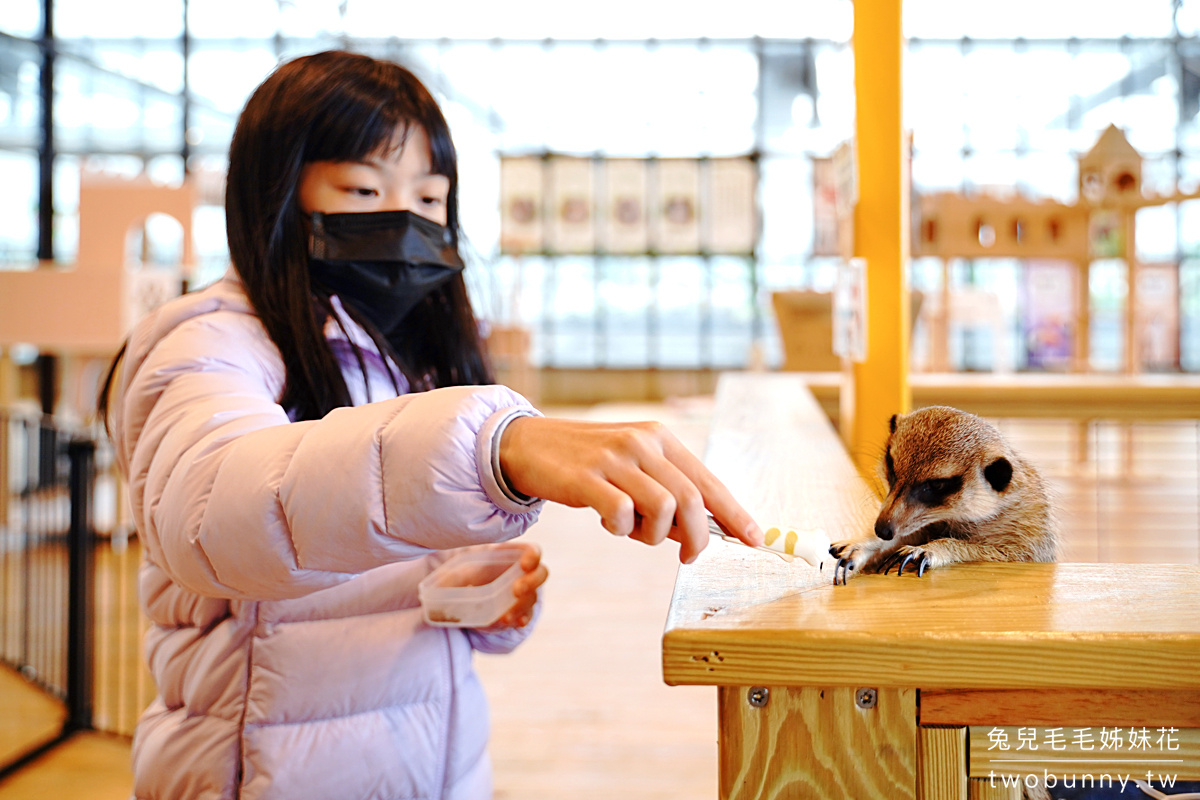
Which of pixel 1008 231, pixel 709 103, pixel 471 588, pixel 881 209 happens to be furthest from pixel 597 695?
pixel 709 103

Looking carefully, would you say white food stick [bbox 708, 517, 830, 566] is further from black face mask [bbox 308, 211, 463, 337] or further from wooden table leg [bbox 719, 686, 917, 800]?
black face mask [bbox 308, 211, 463, 337]

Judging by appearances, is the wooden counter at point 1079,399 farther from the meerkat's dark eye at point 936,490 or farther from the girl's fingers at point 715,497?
the girl's fingers at point 715,497

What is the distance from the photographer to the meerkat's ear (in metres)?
0.87

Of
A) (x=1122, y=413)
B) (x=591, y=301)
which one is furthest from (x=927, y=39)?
(x=1122, y=413)

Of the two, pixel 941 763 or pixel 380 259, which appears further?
pixel 380 259

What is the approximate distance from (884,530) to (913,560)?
0.05 metres

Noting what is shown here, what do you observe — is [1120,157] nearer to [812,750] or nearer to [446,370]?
[446,370]

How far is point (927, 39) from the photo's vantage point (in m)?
11.0

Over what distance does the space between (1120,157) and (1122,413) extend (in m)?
1.34

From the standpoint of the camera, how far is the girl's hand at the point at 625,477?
1.85ft

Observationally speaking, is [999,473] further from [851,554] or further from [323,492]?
[323,492]

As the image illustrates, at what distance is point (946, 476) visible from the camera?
2.93 ft

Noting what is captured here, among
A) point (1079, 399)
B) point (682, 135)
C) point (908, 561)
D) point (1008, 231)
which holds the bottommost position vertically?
point (908, 561)

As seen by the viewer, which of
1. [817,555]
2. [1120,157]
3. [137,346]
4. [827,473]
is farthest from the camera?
[1120,157]
